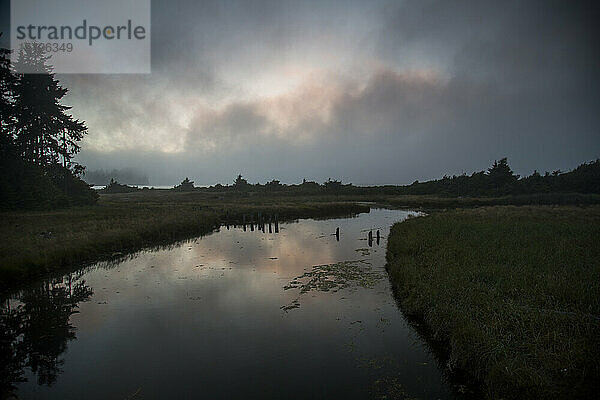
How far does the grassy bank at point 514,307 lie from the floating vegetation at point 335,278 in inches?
68.3

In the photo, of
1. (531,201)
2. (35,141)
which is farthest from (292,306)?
(531,201)

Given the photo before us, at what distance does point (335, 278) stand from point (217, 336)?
863 cm

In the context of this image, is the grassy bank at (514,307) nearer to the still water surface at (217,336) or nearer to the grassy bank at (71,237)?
the still water surface at (217,336)

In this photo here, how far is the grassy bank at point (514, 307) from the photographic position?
6910 mm

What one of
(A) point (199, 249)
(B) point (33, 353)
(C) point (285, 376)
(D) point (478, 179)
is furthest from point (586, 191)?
(B) point (33, 353)

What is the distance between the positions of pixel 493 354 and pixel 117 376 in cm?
983

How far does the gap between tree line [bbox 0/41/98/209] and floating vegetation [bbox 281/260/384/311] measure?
33.0 metres

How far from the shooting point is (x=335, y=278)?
18422 millimetres

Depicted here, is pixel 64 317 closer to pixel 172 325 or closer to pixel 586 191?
pixel 172 325

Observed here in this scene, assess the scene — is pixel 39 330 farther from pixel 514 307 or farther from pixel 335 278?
pixel 514 307

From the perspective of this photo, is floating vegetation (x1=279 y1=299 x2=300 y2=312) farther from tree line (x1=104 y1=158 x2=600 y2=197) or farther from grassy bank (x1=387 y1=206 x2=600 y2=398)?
tree line (x1=104 y1=158 x2=600 y2=197)

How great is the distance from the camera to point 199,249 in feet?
89.6

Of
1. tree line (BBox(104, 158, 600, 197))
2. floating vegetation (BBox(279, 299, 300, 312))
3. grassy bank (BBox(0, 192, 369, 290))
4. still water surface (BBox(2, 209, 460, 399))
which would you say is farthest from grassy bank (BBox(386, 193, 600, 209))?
floating vegetation (BBox(279, 299, 300, 312))

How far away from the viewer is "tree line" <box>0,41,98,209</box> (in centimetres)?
3425
